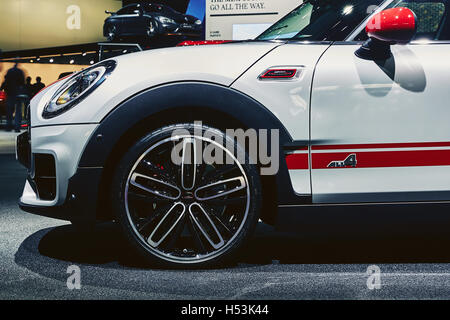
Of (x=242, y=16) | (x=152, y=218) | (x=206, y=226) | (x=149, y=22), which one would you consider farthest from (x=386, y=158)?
(x=149, y=22)

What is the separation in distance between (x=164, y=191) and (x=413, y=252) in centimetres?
153

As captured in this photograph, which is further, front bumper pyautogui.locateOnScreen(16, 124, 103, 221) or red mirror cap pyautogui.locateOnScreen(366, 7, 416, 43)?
front bumper pyautogui.locateOnScreen(16, 124, 103, 221)

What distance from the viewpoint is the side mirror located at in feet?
9.71

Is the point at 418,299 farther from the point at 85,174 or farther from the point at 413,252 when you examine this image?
the point at 85,174

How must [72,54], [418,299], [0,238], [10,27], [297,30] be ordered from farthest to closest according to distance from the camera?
1. [10,27]
2. [72,54]
3. [0,238]
4. [297,30]
5. [418,299]

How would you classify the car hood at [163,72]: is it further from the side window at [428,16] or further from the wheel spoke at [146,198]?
the side window at [428,16]

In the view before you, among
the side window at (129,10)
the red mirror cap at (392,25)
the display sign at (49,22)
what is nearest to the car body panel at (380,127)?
the red mirror cap at (392,25)

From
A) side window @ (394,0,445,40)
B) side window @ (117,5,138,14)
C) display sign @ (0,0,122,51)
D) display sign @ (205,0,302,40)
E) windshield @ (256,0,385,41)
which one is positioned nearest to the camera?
windshield @ (256,0,385,41)

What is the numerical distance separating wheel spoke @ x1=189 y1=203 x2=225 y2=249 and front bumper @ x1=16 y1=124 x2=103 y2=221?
0.51 metres

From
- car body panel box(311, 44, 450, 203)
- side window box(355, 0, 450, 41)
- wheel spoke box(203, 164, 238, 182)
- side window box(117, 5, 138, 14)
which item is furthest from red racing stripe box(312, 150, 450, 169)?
side window box(117, 5, 138, 14)

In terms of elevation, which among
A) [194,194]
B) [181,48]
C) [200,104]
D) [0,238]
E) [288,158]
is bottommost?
[0,238]

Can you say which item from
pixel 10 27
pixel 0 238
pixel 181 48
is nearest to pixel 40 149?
pixel 181 48

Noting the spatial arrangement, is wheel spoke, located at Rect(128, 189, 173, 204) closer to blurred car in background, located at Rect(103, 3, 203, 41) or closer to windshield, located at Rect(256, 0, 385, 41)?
windshield, located at Rect(256, 0, 385, 41)

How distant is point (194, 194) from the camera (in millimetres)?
3152
